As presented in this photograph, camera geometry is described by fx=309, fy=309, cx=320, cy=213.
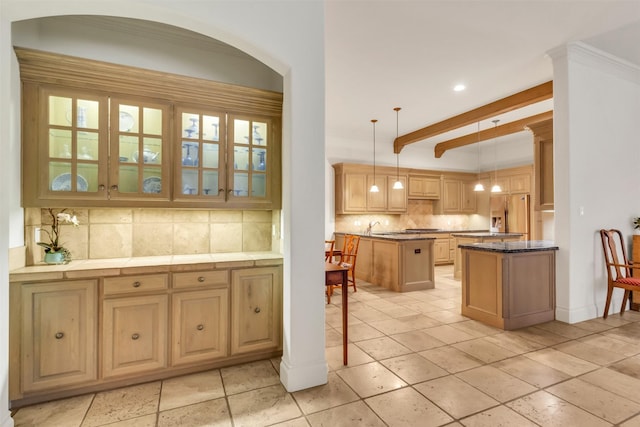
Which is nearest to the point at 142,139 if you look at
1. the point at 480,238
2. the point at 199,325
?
the point at 199,325

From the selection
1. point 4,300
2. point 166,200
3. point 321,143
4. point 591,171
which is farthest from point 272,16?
point 591,171

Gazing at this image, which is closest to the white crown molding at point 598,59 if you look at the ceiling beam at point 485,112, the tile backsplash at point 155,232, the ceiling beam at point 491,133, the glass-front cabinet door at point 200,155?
the ceiling beam at point 485,112

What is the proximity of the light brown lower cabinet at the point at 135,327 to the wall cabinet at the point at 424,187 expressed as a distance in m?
5.67

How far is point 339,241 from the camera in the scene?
6.88m

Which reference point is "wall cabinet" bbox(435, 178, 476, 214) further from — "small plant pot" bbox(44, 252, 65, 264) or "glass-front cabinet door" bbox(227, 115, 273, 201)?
"small plant pot" bbox(44, 252, 65, 264)

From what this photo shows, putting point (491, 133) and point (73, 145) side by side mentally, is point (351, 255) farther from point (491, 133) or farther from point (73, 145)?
point (491, 133)

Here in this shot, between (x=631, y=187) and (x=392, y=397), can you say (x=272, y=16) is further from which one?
(x=631, y=187)

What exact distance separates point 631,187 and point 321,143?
15.1ft

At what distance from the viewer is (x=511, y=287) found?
343 centimetres

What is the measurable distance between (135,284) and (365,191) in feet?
17.5

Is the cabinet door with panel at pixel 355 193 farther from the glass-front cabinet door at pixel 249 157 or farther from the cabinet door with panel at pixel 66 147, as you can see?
the cabinet door with panel at pixel 66 147

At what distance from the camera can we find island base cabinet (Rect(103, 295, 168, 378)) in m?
2.23

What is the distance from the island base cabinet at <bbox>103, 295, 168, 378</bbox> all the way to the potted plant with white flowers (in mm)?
540

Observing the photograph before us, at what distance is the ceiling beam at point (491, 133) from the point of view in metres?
5.90
